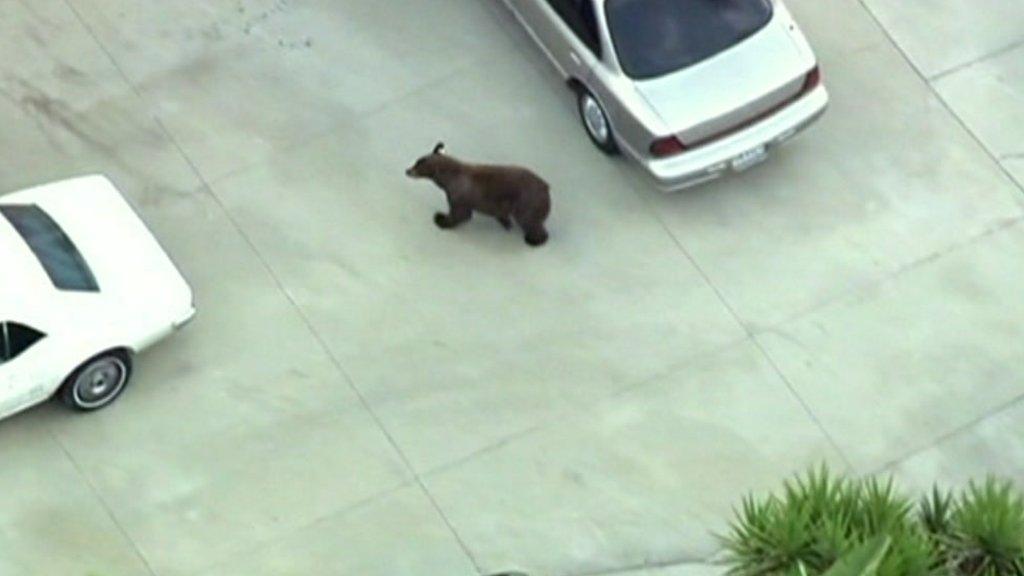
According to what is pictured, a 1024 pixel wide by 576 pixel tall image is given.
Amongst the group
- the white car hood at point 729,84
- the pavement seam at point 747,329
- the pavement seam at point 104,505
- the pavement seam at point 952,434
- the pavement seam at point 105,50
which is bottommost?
the pavement seam at point 952,434

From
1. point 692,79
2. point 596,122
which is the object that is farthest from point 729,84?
point 596,122

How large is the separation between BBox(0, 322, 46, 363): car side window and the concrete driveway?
2.59 ft

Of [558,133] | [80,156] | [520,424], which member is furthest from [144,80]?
[520,424]

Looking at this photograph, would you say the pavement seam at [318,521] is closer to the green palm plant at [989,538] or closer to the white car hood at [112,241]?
the white car hood at [112,241]

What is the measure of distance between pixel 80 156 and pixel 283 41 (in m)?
1.88

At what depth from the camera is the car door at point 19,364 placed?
13.7m

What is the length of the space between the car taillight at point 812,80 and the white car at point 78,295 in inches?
186

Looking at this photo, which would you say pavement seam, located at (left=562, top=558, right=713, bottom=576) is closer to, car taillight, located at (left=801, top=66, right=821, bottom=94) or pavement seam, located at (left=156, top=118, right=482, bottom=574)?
pavement seam, located at (left=156, top=118, right=482, bottom=574)

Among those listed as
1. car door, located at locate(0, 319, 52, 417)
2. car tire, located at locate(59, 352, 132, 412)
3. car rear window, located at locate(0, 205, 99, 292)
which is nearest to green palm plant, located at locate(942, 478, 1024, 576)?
car tire, located at locate(59, 352, 132, 412)

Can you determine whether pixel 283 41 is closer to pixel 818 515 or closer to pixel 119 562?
pixel 119 562

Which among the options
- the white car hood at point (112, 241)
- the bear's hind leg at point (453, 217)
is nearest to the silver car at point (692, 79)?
the bear's hind leg at point (453, 217)

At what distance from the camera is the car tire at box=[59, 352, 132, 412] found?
14133 millimetres

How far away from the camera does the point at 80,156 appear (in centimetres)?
1587

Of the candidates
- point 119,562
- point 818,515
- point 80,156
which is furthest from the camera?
point 80,156
